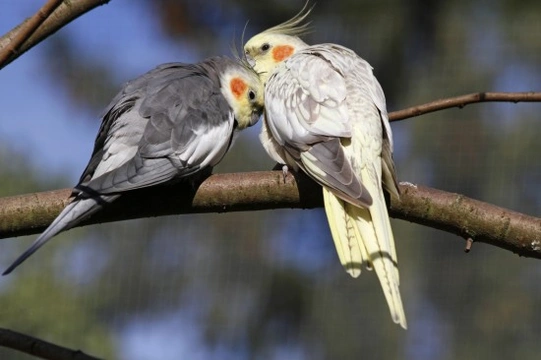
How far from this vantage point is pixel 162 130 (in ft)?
4.15

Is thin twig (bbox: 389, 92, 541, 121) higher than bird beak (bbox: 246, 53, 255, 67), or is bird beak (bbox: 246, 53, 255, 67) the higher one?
thin twig (bbox: 389, 92, 541, 121)

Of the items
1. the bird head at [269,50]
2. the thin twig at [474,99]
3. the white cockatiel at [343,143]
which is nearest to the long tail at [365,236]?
the white cockatiel at [343,143]

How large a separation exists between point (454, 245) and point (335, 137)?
124 cm

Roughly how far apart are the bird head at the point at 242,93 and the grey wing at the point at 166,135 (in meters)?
0.06

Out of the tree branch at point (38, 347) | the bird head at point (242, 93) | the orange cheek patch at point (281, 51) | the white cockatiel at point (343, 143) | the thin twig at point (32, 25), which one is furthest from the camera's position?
the orange cheek patch at point (281, 51)

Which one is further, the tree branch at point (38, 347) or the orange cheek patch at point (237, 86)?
the orange cheek patch at point (237, 86)

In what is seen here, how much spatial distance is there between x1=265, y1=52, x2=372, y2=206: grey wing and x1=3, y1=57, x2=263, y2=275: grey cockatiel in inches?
4.2

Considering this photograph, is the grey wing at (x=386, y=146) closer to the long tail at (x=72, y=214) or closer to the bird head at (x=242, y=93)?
the bird head at (x=242, y=93)

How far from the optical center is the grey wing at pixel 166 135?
3.84ft

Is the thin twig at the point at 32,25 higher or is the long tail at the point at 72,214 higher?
the thin twig at the point at 32,25

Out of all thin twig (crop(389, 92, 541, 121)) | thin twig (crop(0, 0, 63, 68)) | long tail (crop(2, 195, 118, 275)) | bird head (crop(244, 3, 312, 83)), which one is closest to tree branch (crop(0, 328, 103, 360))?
long tail (crop(2, 195, 118, 275))

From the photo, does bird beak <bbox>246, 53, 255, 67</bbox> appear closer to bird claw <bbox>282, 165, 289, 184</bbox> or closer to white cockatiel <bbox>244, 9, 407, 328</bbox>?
white cockatiel <bbox>244, 9, 407, 328</bbox>

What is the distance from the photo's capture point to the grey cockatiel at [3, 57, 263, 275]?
1.12 meters

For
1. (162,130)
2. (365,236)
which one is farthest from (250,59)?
(365,236)
